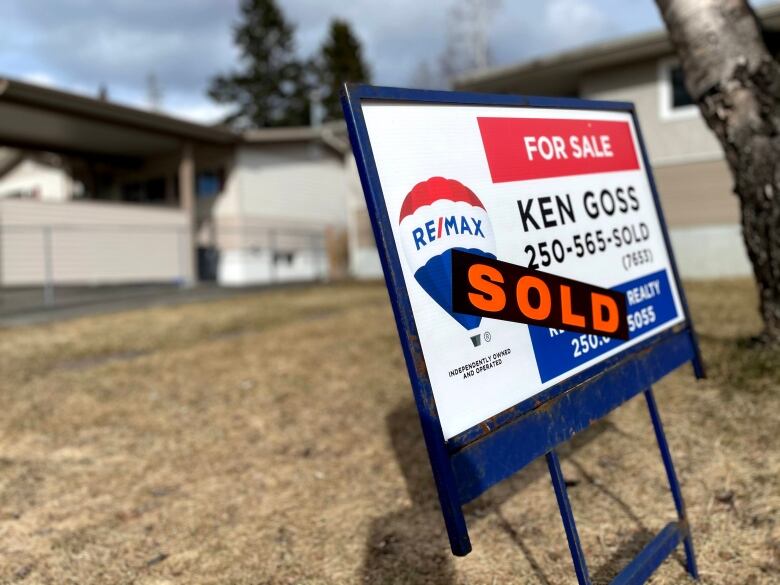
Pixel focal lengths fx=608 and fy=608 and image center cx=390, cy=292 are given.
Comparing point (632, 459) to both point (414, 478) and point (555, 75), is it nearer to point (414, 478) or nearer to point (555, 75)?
point (414, 478)

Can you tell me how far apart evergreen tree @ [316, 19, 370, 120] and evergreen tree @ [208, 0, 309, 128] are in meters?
2.31

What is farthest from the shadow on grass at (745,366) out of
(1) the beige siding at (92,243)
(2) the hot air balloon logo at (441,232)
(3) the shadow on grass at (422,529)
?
(1) the beige siding at (92,243)

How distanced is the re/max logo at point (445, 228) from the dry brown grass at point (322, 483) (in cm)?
145

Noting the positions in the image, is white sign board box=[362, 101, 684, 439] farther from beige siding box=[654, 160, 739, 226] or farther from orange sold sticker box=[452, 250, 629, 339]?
beige siding box=[654, 160, 739, 226]

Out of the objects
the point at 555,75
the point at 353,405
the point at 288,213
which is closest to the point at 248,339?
the point at 353,405

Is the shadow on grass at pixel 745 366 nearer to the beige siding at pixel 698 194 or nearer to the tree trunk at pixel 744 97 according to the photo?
the tree trunk at pixel 744 97

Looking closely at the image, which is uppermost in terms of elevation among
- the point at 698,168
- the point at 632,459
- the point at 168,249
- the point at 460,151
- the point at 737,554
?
the point at 168,249

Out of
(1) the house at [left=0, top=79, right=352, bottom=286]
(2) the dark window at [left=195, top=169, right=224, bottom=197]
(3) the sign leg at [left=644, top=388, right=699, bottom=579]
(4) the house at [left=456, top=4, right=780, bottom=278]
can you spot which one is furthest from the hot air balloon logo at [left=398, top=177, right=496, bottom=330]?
(2) the dark window at [left=195, top=169, right=224, bottom=197]

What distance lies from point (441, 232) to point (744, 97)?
336cm

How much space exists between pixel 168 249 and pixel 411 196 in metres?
17.2

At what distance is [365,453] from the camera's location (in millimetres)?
3863

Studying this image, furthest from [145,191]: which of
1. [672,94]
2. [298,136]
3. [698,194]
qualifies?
[698,194]

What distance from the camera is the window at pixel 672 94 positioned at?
40.2ft

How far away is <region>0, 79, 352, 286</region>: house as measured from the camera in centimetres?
1513
